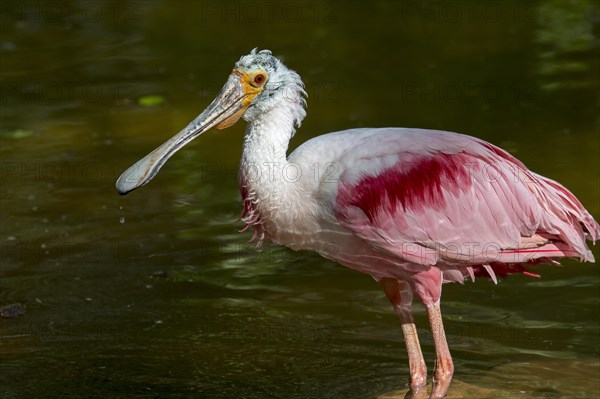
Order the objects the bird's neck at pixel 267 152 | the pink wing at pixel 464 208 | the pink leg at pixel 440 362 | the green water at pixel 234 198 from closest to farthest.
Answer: the bird's neck at pixel 267 152, the pink wing at pixel 464 208, the pink leg at pixel 440 362, the green water at pixel 234 198

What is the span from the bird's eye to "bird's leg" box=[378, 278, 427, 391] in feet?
4.32

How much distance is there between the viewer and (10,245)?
907cm

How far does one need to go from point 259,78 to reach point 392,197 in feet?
3.08

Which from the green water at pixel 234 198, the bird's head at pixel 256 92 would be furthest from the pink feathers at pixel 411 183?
the green water at pixel 234 198

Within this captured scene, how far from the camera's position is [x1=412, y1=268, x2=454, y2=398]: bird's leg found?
6.61 metres

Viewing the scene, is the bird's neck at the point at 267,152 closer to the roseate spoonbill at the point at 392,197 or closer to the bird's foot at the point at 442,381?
the roseate spoonbill at the point at 392,197

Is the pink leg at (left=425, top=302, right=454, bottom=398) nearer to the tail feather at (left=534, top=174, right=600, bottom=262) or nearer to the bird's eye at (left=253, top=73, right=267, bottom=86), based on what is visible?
the tail feather at (left=534, top=174, right=600, bottom=262)

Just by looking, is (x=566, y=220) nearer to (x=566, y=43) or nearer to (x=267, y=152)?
(x=267, y=152)

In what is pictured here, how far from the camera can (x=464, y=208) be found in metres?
6.69

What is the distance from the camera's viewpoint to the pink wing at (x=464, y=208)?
6512 mm

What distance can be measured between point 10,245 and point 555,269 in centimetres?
390

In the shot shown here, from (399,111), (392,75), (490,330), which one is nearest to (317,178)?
(490,330)

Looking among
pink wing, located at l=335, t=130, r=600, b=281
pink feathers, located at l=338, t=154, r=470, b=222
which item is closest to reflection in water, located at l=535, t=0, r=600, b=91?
pink wing, located at l=335, t=130, r=600, b=281

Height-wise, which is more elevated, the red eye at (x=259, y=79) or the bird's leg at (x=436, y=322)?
the red eye at (x=259, y=79)
